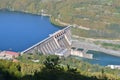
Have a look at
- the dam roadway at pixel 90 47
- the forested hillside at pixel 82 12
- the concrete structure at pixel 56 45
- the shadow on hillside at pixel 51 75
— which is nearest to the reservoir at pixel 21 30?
the concrete structure at pixel 56 45

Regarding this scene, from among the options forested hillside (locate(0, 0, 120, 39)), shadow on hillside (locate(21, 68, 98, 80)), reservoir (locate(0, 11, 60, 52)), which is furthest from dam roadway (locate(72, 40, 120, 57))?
shadow on hillside (locate(21, 68, 98, 80))

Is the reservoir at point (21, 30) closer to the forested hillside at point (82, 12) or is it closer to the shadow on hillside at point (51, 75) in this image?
the forested hillside at point (82, 12)

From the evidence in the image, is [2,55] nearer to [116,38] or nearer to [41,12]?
[116,38]

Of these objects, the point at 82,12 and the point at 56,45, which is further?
the point at 82,12

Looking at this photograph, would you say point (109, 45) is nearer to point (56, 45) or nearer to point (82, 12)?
point (56, 45)

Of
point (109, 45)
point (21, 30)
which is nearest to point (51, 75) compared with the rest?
point (109, 45)
